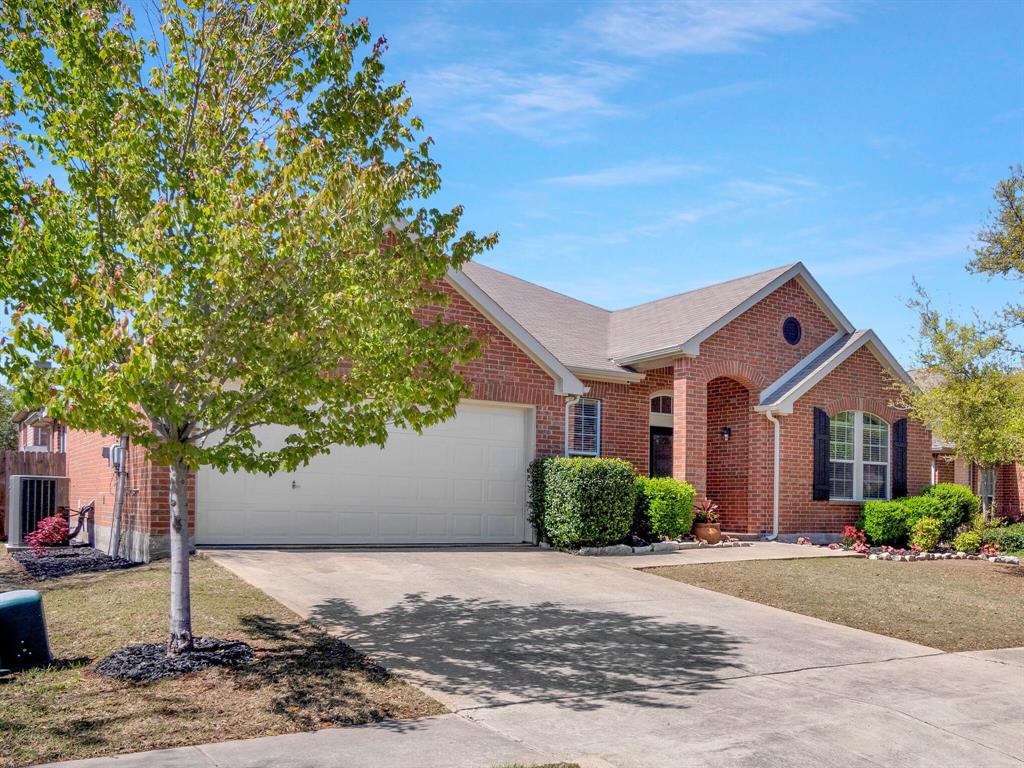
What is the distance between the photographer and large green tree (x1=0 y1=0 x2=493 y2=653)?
6.55 metres

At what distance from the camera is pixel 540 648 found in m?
8.39

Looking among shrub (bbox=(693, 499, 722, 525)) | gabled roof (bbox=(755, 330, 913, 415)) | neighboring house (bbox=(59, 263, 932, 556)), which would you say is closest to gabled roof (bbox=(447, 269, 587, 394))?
neighboring house (bbox=(59, 263, 932, 556))

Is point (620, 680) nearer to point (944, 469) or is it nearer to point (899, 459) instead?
point (899, 459)

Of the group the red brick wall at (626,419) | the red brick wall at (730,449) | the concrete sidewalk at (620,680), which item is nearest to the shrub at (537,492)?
the concrete sidewalk at (620,680)

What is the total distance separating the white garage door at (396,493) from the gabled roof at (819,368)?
20.4 ft

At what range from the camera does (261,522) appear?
13.4m

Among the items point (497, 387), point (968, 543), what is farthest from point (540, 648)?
point (968, 543)

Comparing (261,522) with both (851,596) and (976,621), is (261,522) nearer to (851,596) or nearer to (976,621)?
(851,596)

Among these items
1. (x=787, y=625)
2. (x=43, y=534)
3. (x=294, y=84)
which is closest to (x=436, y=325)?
(x=294, y=84)

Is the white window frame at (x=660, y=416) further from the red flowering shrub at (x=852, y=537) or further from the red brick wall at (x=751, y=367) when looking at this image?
the red flowering shrub at (x=852, y=537)

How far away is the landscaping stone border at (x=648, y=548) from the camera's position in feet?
48.2

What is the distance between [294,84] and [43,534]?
12.5 m

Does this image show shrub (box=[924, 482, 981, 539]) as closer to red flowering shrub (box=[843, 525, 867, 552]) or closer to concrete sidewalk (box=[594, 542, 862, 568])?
red flowering shrub (box=[843, 525, 867, 552])

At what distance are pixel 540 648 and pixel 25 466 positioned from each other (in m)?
17.2
